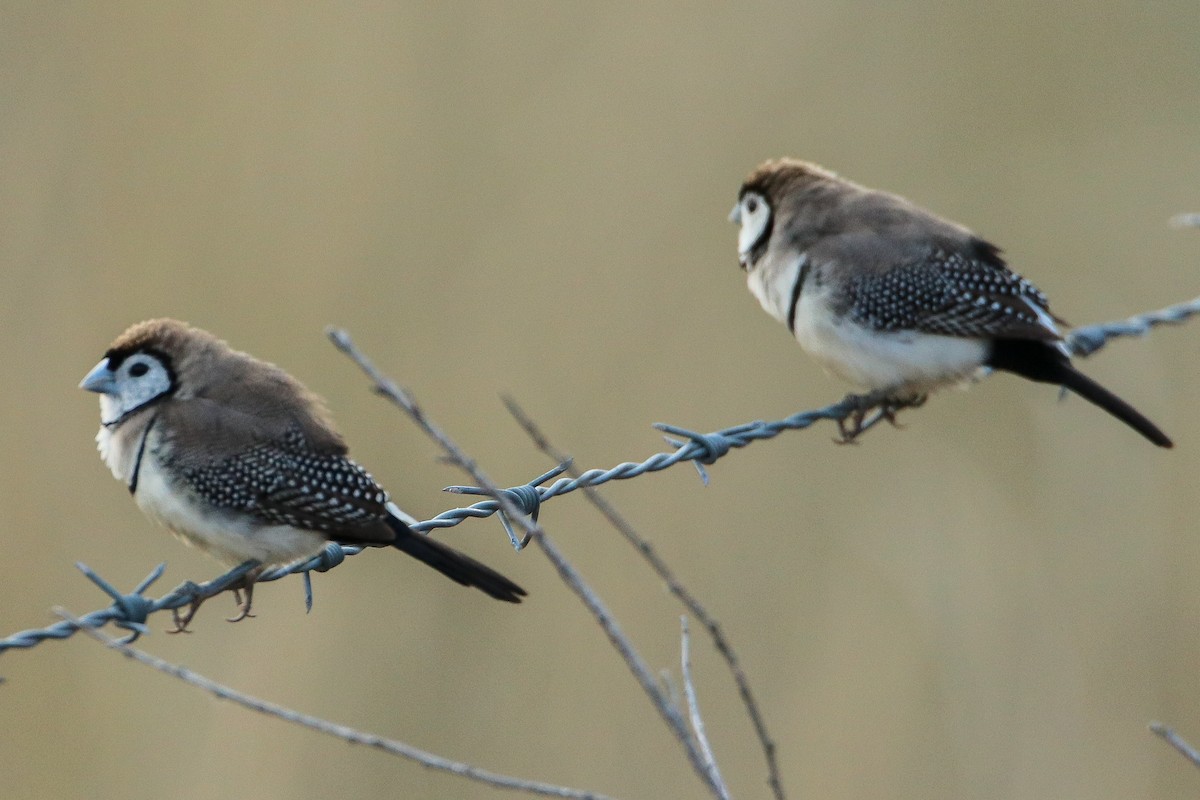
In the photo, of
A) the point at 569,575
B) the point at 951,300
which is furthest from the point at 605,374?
the point at 569,575

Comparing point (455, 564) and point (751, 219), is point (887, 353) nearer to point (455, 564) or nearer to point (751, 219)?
point (751, 219)

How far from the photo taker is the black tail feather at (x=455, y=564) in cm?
446

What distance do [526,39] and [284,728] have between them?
4.87m

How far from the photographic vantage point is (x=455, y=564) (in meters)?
4.53

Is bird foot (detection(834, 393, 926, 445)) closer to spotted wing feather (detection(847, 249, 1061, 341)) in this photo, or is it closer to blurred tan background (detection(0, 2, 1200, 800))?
spotted wing feather (detection(847, 249, 1061, 341))

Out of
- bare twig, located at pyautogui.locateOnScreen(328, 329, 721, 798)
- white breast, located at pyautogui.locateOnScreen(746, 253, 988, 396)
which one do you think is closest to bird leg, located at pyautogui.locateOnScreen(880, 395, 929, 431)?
white breast, located at pyautogui.locateOnScreen(746, 253, 988, 396)

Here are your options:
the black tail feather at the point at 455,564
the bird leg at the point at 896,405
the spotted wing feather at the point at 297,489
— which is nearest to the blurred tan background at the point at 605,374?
the bird leg at the point at 896,405

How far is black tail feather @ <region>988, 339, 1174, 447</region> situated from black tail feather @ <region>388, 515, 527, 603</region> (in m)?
2.64

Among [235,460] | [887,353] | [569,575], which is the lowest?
[887,353]

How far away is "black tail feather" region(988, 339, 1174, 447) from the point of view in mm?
5766

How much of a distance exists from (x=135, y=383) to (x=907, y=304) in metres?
3.18

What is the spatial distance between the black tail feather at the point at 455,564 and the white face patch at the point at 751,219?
2945 mm

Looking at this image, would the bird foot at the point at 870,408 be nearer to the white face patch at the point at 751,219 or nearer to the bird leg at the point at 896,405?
Result: the bird leg at the point at 896,405

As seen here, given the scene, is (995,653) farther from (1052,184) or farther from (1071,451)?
(1052,184)
